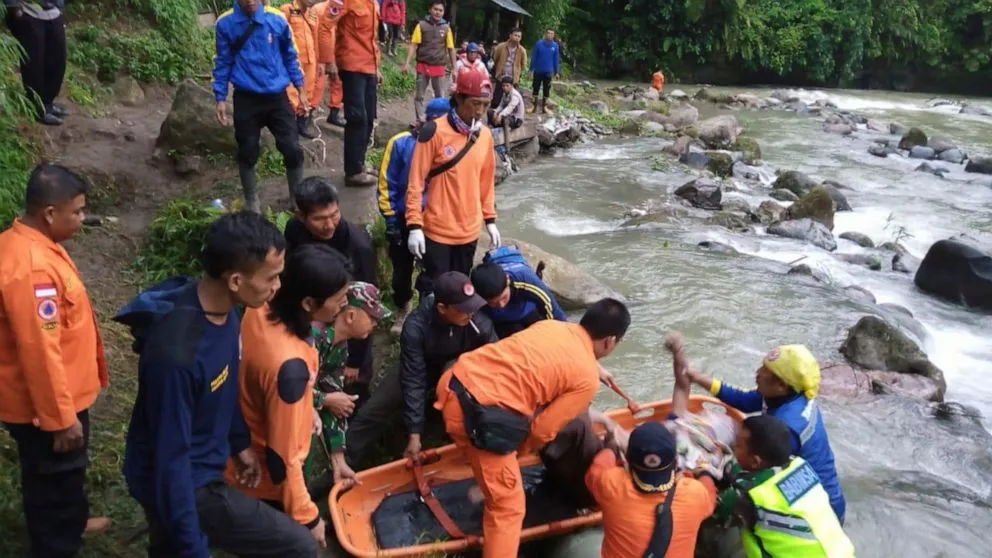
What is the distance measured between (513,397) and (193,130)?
5497 mm

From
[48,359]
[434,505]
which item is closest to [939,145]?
[434,505]

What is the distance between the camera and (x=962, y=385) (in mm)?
6992

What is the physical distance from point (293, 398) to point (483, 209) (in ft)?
9.44

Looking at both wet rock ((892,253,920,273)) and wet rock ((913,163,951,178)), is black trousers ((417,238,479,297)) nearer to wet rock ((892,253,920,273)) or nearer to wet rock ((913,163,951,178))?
wet rock ((892,253,920,273))

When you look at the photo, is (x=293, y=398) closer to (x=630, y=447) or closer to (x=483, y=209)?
(x=630, y=447)

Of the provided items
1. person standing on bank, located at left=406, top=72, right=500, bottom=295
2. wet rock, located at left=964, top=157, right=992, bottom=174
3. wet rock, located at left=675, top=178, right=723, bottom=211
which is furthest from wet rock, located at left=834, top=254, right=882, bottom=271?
wet rock, located at left=964, top=157, right=992, bottom=174

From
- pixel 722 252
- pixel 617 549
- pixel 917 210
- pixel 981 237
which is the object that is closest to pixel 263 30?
pixel 617 549

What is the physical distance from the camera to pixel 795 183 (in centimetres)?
1398

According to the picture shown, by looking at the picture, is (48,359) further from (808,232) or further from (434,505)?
(808,232)

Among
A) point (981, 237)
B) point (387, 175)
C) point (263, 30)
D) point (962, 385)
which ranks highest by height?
point (263, 30)

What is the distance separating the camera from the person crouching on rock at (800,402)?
3875mm

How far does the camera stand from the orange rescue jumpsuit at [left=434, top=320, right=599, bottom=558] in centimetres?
329

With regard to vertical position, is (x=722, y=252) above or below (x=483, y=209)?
below

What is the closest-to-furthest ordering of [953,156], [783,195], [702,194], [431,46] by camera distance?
[431,46]
[702,194]
[783,195]
[953,156]
